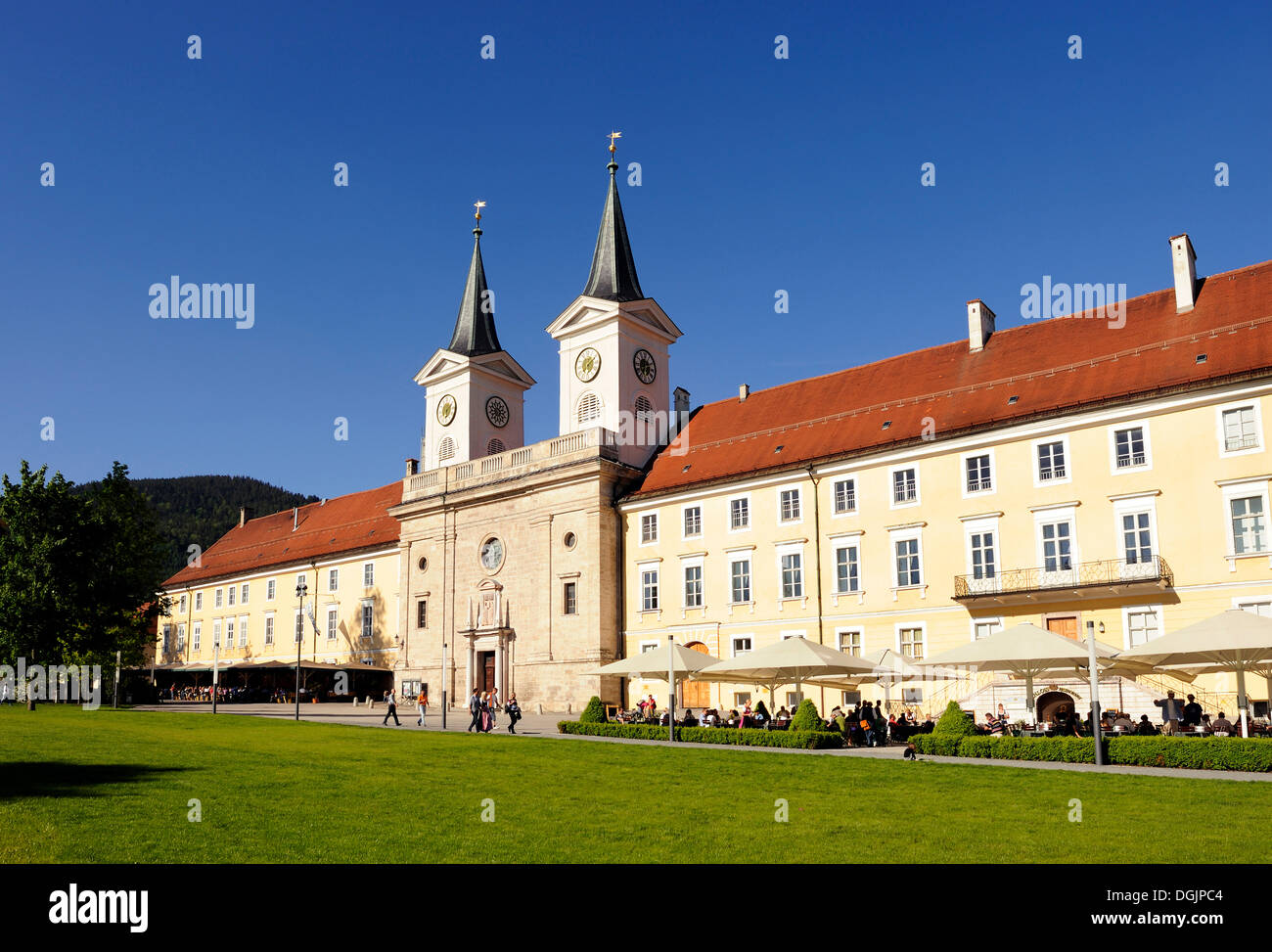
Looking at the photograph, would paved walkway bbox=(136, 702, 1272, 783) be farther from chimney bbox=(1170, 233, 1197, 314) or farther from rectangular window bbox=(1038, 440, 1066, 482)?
chimney bbox=(1170, 233, 1197, 314)

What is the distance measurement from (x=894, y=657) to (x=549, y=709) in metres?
21.2

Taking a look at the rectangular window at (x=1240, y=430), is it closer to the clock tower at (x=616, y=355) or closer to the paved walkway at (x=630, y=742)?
the paved walkway at (x=630, y=742)

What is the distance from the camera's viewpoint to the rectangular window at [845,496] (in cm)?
4203

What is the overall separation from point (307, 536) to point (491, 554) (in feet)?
83.3

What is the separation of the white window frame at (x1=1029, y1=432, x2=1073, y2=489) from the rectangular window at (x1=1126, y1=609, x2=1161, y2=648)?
5008 mm

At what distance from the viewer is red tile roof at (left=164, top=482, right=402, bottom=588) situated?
67.8 m

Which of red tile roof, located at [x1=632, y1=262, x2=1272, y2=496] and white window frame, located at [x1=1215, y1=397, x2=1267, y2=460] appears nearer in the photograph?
white window frame, located at [x1=1215, y1=397, x2=1267, y2=460]

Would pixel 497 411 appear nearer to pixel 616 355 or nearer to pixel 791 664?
pixel 616 355

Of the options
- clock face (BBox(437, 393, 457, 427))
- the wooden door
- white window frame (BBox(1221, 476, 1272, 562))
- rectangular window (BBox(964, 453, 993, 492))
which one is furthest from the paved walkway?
clock face (BBox(437, 393, 457, 427))

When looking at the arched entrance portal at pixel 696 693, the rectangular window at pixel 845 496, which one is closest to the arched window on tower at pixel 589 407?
the arched entrance portal at pixel 696 693
